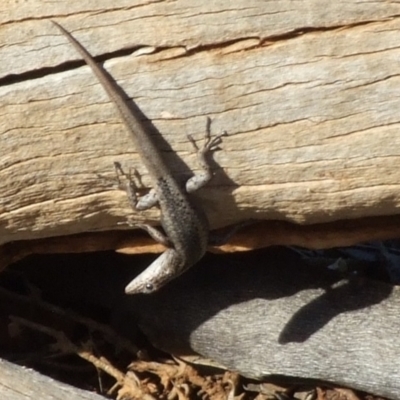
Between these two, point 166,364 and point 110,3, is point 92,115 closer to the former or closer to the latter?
point 110,3

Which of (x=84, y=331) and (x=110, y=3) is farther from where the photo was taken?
(x=84, y=331)

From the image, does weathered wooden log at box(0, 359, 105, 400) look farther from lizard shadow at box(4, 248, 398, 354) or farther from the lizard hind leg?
the lizard hind leg

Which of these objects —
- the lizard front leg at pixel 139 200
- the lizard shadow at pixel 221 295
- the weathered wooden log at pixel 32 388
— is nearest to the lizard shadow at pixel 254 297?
the lizard shadow at pixel 221 295

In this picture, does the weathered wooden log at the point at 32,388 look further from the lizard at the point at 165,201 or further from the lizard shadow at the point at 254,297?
the lizard shadow at the point at 254,297

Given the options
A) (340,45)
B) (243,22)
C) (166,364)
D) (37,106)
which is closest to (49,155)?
(37,106)

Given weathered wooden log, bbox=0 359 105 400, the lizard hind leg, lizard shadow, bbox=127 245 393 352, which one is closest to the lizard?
the lizard hind leg
